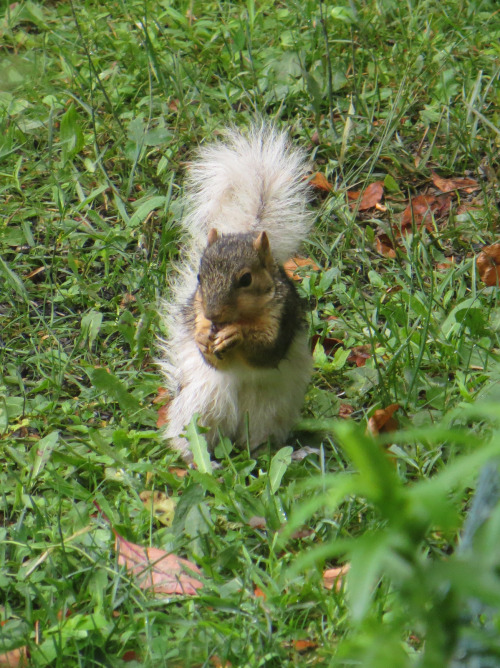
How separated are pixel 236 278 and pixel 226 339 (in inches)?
8.0

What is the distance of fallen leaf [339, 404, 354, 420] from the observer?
3.30m

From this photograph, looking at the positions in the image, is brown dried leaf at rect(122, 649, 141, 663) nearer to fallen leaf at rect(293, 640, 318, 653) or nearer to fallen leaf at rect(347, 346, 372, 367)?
fallen leaf at rect(293, 640, 318, 653)

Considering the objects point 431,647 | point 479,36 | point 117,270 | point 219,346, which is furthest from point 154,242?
point 431,647

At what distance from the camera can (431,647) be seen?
3.50 feet

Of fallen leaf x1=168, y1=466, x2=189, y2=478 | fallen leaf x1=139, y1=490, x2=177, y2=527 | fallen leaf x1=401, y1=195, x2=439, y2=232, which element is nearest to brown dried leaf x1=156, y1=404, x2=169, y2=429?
fallen leaf x1=168, y1=466, x2=189, y2=478

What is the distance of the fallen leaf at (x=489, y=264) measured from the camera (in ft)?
12.6

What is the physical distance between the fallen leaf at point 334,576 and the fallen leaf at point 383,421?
0.60m

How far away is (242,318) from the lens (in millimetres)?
3004

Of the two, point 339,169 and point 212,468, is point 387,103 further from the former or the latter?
point 212,468

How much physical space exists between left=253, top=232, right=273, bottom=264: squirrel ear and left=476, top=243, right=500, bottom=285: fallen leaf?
120 centimetres

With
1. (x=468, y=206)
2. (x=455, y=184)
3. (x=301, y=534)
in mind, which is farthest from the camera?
(x=455, y=184)

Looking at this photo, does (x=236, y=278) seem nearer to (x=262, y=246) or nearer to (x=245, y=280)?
(x=245, y=280)

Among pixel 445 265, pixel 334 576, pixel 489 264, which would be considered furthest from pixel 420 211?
pixel 334 576

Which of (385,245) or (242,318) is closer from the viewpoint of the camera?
(242,318)
